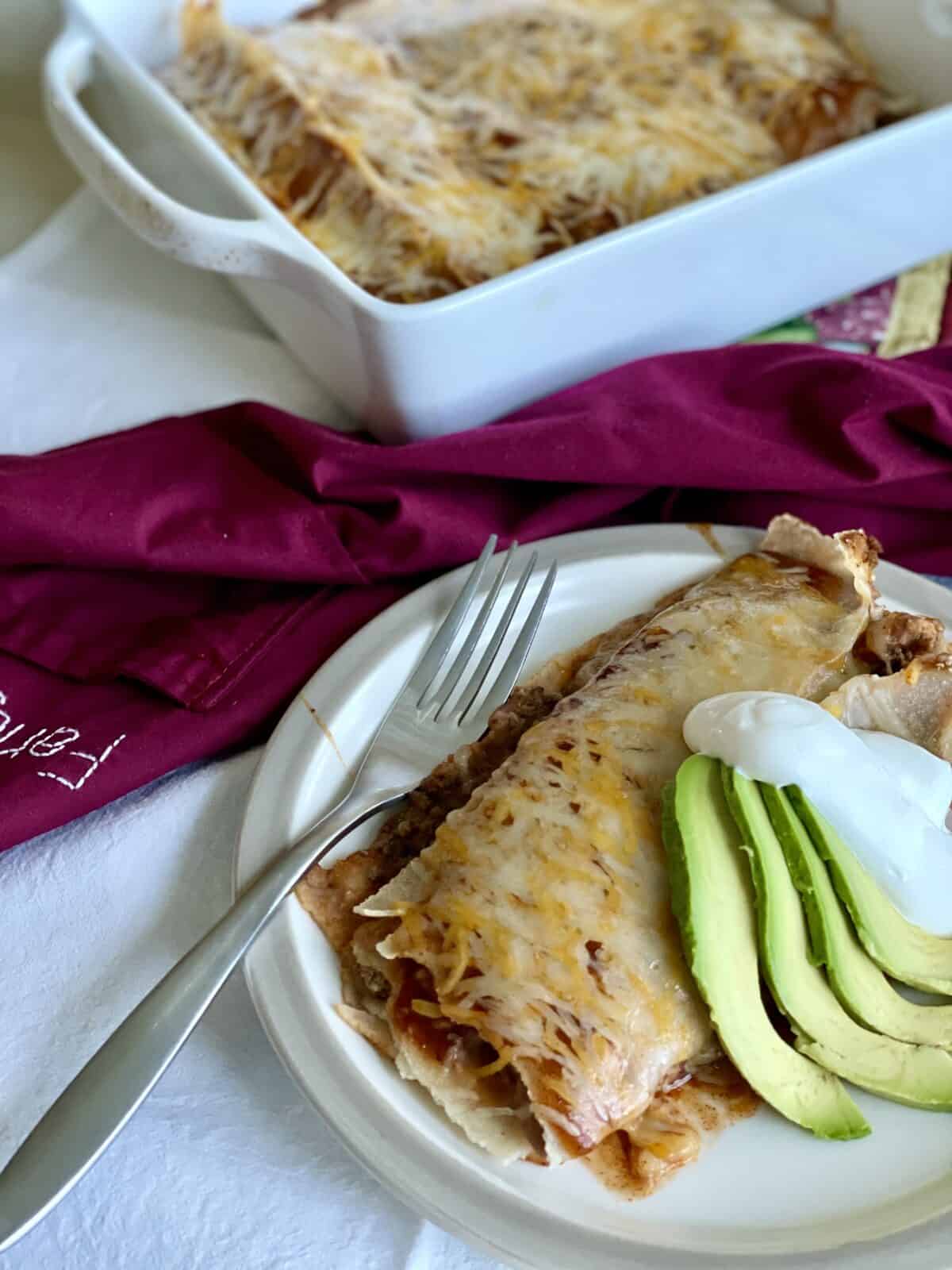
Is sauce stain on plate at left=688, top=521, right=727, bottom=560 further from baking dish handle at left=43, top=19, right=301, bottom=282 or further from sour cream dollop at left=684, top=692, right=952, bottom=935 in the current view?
baking dish handle at left=43, top=19, right=301, bottom=282

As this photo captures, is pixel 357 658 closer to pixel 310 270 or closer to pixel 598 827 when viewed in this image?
pixel 598 827

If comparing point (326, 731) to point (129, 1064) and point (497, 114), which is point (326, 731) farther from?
point (497, 114)

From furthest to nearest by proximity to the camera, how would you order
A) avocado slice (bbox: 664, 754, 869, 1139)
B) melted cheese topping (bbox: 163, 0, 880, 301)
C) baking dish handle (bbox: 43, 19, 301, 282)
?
melted cheese topping (bbox: 163, 0, 880, 301) → baking dish handle (bbox: 43, 19, 301, 282) → avocado slice (bbox: 664, 754, 869, 1139)

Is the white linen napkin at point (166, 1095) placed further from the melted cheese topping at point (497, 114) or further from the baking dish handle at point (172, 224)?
the melted cheese topping at point (497, 114)

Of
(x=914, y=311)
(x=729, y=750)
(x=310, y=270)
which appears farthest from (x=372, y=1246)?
(x=914, y=311)

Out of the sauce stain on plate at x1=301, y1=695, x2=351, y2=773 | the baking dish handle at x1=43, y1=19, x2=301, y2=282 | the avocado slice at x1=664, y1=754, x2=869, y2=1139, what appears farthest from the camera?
the baking dish handle at x1=43, y1=19, x2=301, y2=282

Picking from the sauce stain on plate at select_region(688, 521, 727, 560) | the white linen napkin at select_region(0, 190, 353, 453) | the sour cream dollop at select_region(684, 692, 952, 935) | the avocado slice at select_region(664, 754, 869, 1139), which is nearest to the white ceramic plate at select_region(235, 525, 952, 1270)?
the avocado slice at select_region(664, 754, 869, 1139)

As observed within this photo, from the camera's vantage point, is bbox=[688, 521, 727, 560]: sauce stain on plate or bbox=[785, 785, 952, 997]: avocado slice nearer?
bbox=[785, 785, 952, 997]: avocado slice

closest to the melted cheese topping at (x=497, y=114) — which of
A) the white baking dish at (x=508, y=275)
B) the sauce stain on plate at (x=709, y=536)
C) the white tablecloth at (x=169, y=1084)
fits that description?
the white baking dish at (x=508, y=275)
